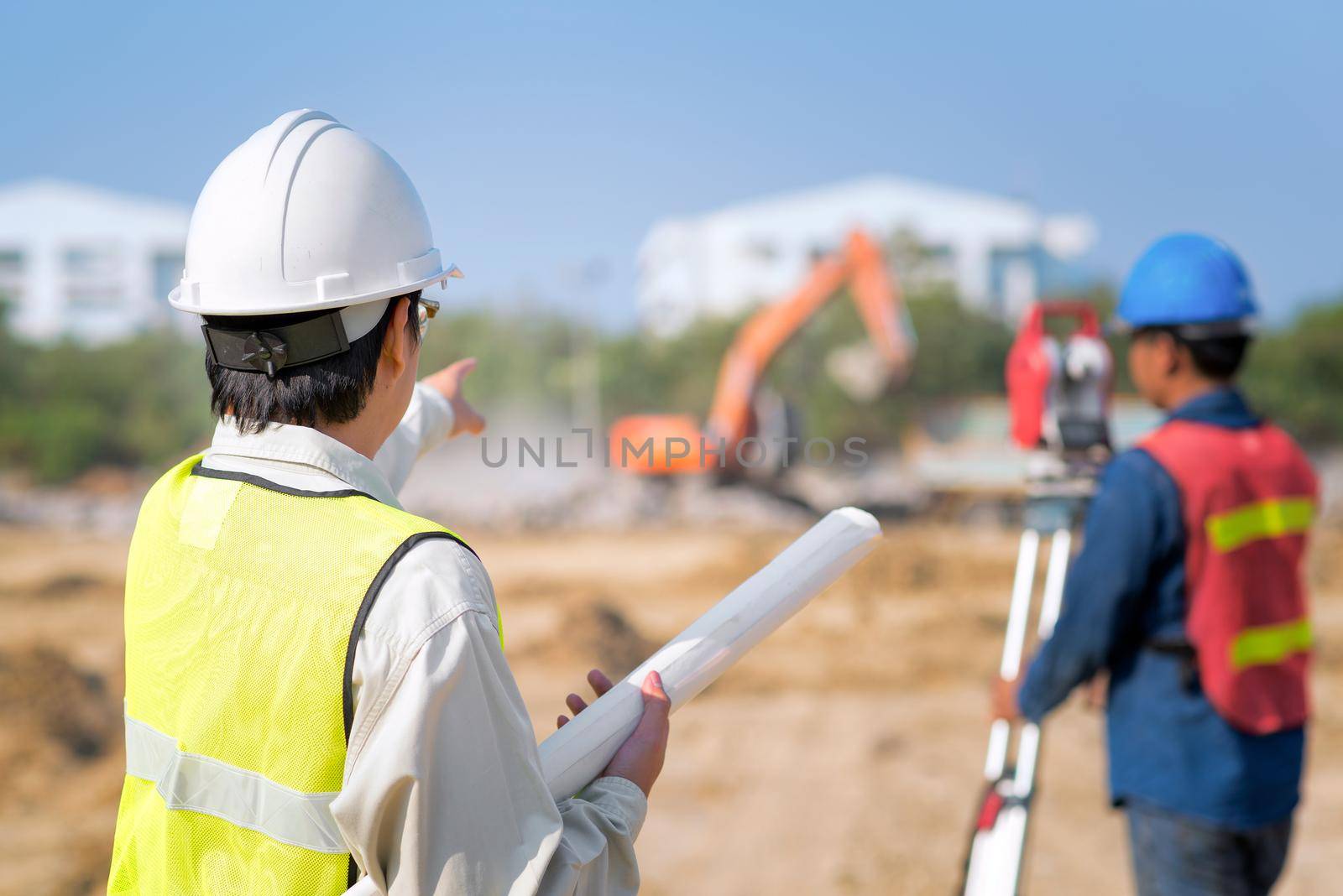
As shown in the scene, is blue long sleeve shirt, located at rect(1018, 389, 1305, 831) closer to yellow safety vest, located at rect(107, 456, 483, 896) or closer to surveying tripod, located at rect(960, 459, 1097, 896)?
surveying tripod, located at rect(960, 459, 1097, 896)

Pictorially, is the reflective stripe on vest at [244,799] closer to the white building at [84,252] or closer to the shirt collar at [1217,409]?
the shirt collar at [1217,409]

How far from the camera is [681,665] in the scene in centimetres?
127

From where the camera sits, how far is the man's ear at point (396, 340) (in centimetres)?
116

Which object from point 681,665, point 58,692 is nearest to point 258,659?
point 681,665

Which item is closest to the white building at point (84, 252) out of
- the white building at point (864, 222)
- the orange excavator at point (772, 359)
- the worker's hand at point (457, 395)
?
the white building at point (864, 222)

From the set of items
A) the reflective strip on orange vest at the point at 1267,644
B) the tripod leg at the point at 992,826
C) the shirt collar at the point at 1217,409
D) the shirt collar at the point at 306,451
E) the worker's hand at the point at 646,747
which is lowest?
the tripod leg at the point at 992,826

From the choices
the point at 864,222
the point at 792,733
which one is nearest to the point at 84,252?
the point at 864,222

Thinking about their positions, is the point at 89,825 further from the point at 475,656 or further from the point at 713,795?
the point at 475,656

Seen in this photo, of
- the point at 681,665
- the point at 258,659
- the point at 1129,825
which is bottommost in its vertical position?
the point at 1129,825

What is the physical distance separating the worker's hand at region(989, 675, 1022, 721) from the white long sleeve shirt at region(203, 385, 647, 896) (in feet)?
5.00

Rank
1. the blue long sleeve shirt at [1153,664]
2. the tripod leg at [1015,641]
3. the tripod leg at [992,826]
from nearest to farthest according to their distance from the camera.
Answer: the blue long sleeve shirt at [1153,664], the tripod leg at [992,826], the tripod leg at [1015,641]

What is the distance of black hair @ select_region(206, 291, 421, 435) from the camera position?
3.59 ft

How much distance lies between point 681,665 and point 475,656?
39cm

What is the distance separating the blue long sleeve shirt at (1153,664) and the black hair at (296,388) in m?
1.57
